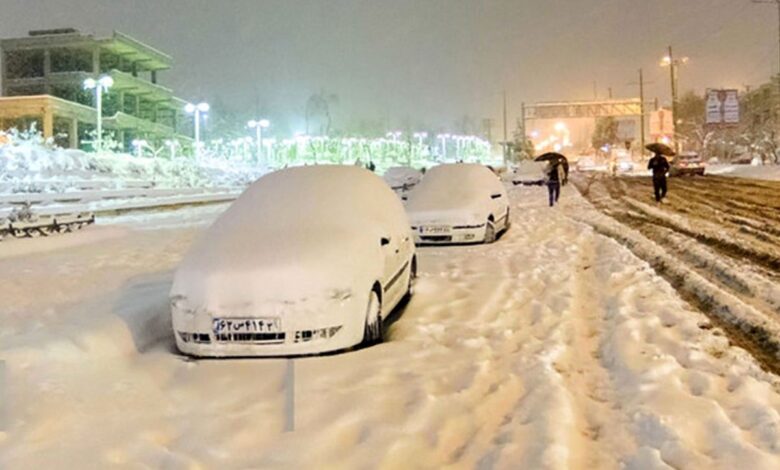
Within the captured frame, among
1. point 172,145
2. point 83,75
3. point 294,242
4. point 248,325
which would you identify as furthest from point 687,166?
point 248,325

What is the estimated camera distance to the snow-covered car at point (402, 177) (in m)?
31.9

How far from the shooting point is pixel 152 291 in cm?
873

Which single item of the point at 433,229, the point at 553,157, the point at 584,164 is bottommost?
the point at 433,229

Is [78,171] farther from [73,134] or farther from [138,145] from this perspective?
[138,145]

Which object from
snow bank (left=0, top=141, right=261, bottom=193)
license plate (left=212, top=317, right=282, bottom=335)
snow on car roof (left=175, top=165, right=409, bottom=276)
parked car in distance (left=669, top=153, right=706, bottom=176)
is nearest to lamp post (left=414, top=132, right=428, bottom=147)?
parked car in distance (left=669, top=153, right=706, bottom=176)

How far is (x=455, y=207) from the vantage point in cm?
1324

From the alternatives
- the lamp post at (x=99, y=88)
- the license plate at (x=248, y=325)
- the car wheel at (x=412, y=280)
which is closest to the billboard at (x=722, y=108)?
the lamp post at (x=99, y=88)

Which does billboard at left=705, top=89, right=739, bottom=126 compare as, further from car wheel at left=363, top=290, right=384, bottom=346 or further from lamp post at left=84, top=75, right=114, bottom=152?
car wheel at left=363, top=290, right=384, bottom=346

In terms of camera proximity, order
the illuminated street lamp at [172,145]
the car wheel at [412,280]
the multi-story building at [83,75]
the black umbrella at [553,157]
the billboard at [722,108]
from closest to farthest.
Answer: the car wheel at [412,280] < the black umbrella at [553,157] < the billboard at [722,108] < the multi-story building at [83,75] < the illuminated street lamp at [172,145]

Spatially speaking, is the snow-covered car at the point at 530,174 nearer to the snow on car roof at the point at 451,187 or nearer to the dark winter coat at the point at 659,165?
the dark winter coat at the point at 659,165

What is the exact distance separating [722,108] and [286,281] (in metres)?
53.8

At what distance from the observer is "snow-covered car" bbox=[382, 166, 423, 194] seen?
31903 mm

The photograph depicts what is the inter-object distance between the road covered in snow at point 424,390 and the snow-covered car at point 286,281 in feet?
0.67

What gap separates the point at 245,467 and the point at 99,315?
148 inches
